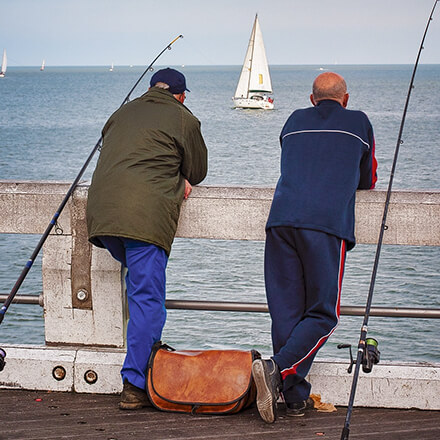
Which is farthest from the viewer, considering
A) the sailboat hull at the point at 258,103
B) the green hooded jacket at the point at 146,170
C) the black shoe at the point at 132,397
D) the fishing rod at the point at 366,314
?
the sailboat hull at the point at 258,103

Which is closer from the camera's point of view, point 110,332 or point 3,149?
point 110,332

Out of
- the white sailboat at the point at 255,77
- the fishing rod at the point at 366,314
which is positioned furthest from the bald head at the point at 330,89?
the white sailboat at the point at 255,77

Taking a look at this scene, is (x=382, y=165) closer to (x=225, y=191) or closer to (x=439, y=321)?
(x=439, y=321)

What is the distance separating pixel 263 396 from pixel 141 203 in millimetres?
1050

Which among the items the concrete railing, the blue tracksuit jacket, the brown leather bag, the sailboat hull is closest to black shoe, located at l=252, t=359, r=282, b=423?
the brown leather bag

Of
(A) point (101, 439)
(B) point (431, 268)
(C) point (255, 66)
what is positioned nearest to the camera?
(A) point (101, 439)

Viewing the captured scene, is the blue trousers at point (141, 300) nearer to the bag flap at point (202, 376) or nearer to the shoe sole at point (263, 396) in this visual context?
the bag flap at point (202, 376)

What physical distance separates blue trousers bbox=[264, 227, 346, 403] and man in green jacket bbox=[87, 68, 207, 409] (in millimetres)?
529

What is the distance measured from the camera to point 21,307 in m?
14.1

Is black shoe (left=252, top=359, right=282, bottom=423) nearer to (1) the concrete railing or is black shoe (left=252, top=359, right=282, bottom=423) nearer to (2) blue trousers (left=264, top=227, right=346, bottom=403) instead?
(2) blue trousers (left=264, top=227, right=346, bottom=403)

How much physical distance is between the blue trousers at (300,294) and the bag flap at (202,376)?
0.20 metres

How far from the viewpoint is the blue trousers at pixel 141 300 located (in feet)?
13.6

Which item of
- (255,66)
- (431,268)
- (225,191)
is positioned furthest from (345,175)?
(255,66)

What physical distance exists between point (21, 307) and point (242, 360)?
34.7 feet
